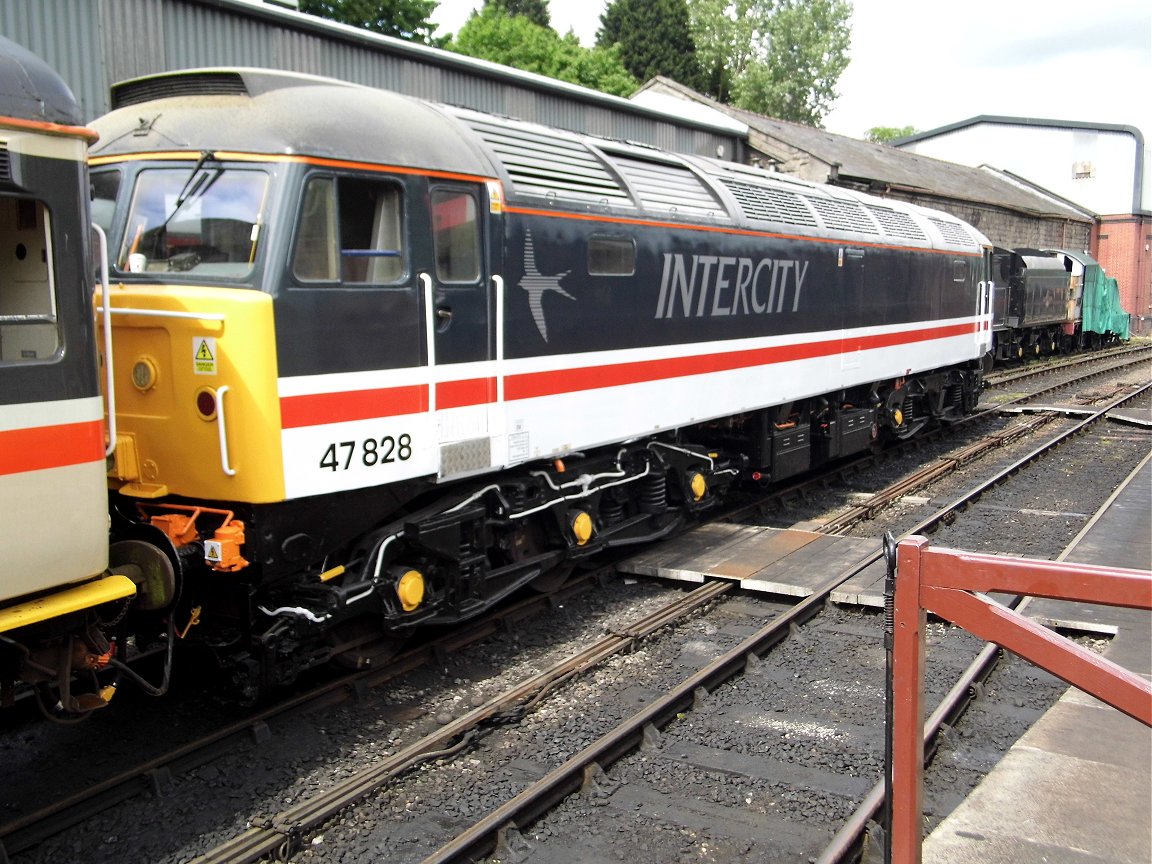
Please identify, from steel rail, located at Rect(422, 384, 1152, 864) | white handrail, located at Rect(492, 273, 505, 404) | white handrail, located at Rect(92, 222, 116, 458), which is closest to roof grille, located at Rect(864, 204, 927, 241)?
steel rail, located at Rect(422, 384, 1152, 864)

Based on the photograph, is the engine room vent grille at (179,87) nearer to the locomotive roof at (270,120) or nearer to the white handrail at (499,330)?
the locomotive roof at (270,120)

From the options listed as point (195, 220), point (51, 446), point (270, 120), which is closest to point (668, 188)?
point (270, 120)

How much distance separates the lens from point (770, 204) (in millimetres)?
10227

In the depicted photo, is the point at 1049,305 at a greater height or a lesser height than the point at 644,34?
lesser

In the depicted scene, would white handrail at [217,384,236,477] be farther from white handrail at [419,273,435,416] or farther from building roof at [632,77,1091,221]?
building roof at [632,77,1091,221]

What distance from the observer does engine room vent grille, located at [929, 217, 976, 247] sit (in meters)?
15.3

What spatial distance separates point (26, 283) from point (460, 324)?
2.58m

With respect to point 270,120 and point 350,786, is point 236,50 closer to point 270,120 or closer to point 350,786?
point 270,120

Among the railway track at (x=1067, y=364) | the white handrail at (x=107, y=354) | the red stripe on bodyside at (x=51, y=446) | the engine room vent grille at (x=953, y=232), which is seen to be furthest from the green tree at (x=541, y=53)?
A: the red stripe on bodyside at (x=51, y=446)

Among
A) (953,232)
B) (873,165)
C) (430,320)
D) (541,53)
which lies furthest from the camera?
(541,53)

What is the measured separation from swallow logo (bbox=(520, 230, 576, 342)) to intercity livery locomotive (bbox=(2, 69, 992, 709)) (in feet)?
0.08

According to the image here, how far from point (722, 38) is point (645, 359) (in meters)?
55.3

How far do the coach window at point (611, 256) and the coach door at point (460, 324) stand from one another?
4.22 feet

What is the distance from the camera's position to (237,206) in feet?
17.9
